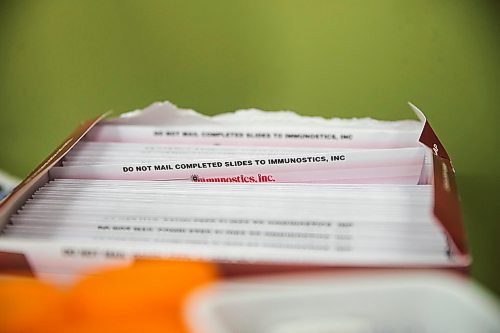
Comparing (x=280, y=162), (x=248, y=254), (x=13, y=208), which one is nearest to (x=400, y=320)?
(x=248, y=254)

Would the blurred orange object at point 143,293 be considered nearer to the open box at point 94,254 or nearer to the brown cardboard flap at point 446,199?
the open box at point 94,254

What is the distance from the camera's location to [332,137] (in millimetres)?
624

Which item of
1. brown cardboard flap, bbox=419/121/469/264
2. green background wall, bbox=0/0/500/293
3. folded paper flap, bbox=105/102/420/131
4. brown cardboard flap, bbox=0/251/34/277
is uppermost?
green background wall, bbox=0/0/500/293

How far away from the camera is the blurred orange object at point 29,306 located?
412mm

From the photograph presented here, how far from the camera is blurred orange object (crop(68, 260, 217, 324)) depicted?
1.33 ft

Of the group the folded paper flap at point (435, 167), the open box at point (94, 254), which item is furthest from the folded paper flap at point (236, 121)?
the open box at point (94, 254)

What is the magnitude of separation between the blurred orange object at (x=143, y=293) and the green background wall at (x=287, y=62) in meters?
0.38

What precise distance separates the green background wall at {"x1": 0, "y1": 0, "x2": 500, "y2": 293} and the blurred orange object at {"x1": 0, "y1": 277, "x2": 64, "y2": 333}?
38 centimetres

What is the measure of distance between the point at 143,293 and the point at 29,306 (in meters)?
0.08

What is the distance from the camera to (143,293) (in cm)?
41

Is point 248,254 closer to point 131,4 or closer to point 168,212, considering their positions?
point 168,212

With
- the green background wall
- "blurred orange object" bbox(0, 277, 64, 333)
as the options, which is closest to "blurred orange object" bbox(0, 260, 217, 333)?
"blurred orange object" bbox(0, 277, 64, 333)

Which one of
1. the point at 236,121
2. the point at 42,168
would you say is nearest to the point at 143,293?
the point at 42,168

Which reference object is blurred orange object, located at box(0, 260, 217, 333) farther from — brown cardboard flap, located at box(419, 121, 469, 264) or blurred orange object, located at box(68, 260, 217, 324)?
brown cardboard flap, located at box(419, 121, 469, 264)
